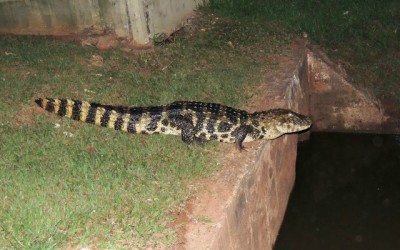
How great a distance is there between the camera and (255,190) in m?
6.27

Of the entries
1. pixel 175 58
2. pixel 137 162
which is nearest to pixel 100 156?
pixel 137 162

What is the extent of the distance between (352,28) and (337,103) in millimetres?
1841

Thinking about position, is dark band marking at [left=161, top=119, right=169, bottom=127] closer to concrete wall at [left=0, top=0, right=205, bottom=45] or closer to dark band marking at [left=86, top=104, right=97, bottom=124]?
dark band marking at [left=86, top=104, right=97, bottom=124]

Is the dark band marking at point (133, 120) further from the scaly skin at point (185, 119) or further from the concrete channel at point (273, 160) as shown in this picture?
the concrete channel at point (273, 160)

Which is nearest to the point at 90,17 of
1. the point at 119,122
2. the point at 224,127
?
the point at 119,122

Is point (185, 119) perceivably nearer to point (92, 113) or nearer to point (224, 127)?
point (224, 127)

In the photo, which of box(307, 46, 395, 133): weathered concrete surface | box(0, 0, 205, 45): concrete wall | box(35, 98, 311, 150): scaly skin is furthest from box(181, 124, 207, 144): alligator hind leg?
box(307, 46, 395, 133): weathered concrete surface

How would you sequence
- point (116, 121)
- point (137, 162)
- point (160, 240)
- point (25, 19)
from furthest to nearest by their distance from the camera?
point (25, 19) < point (116, 121) < point (137, 162) < point (160, 240)

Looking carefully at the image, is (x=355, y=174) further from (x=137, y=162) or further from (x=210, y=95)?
(x=137, y=162)

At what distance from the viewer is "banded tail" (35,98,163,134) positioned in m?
6.82

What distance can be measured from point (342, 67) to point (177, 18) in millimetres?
3649

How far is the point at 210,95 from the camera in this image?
7988 mm

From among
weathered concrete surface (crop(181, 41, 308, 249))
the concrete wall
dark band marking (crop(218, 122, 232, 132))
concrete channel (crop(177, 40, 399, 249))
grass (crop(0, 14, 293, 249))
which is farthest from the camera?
the concrete wall

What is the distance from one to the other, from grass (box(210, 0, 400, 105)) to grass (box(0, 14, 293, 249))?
745mm
